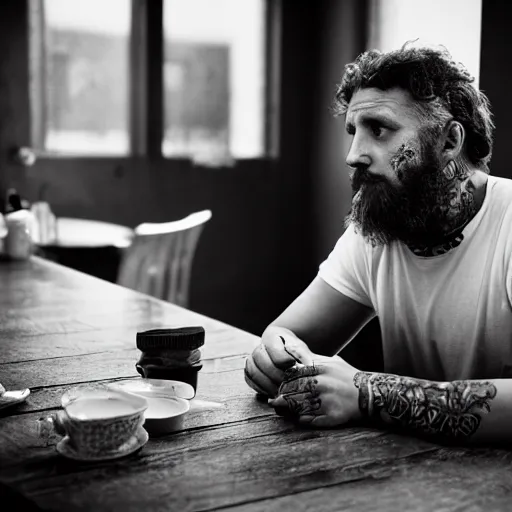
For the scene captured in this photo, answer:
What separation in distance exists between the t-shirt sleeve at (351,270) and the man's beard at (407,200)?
137 mm

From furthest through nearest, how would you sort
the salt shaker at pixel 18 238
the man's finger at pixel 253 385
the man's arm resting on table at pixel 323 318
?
the salt shaker at pixel 18 238
the man's arm resting on table at pixel 323 318
the man's finger at pixel 253 385

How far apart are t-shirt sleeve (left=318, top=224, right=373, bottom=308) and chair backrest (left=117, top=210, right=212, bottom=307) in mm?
1779

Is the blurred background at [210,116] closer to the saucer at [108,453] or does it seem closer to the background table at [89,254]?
the background table at [89,254]

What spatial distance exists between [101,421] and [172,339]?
1.11 feet

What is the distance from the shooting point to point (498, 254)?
168 centimetres

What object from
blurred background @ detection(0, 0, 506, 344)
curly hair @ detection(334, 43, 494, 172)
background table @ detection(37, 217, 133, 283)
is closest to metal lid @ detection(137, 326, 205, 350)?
curly hair @ detection(334, 43, 494, 172)

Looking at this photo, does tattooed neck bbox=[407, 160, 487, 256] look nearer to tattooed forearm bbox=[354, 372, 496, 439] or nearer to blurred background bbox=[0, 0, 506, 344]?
tattooed forearm bbox=[354, 372, 496, 439]

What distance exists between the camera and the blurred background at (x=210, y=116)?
4852 mm

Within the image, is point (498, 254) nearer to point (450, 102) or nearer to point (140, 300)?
point (450, 102)

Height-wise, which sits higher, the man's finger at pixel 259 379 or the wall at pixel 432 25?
the wall at pixel 432 25

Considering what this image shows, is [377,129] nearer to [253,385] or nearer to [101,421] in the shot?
[253,385]

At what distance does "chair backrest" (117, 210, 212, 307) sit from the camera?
3594 mm

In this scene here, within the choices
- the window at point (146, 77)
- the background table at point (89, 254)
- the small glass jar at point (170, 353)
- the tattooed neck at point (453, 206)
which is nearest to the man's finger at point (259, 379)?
the small glass jar at point (170, 353)

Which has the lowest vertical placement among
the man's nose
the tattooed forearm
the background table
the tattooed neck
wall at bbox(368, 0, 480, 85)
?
the background table
